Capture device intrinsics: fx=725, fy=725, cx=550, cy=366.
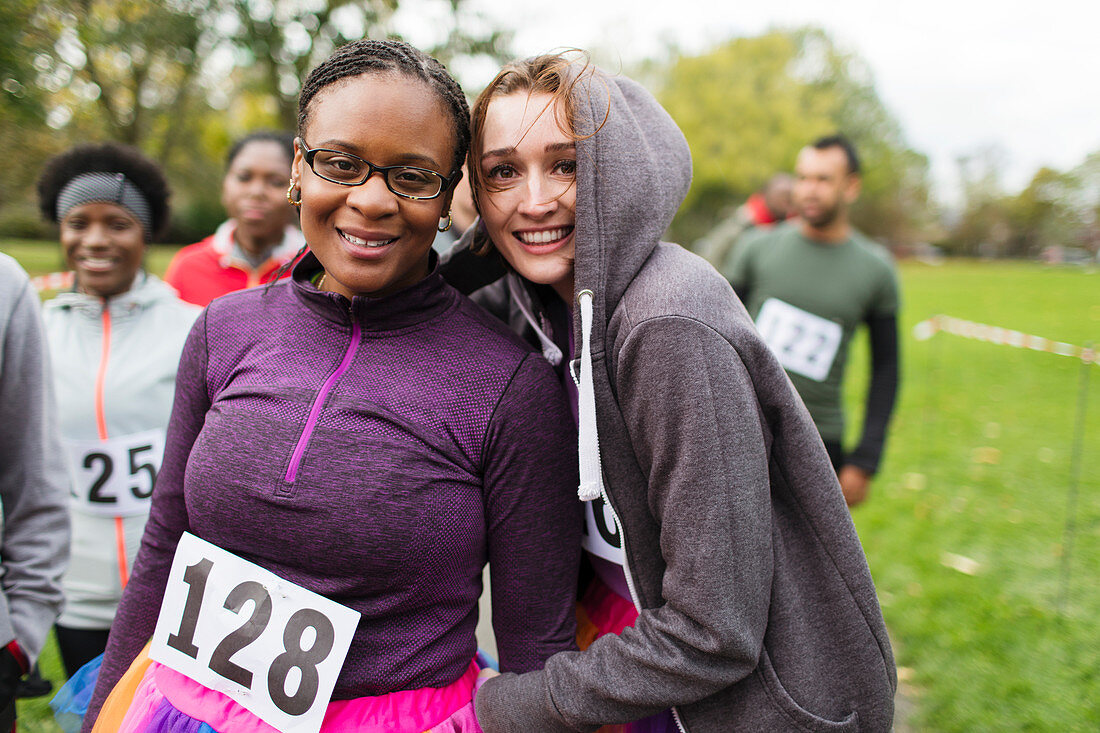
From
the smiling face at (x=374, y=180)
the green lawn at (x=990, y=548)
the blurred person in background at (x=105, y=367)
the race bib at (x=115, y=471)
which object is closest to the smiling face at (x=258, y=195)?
the blurred person in background at (x=105, y=367)

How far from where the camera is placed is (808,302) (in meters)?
3.72

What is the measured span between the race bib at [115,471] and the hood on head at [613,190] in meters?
1.81

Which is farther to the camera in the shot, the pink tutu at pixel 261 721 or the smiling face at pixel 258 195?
the smiling face at pixel 258 195

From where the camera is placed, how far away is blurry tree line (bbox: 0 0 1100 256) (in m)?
4.50

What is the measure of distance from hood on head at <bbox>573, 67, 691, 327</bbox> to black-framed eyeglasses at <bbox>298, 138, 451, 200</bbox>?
0.32m

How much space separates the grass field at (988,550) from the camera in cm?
321

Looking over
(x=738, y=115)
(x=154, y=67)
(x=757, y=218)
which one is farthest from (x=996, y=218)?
(x=154, y=67)

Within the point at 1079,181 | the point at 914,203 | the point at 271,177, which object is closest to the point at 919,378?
the point at 1079,181

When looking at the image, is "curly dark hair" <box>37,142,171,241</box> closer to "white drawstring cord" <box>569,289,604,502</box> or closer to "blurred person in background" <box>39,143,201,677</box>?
"blurred person in background" <box>39,143,201,677</box>

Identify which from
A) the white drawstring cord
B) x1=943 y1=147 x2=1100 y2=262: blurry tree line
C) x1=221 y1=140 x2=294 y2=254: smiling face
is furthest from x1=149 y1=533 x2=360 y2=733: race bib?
x1=943 y1=147 x2=1100 y2=262: blurry tree line

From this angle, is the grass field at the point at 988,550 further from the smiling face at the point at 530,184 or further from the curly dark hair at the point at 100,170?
the smiling face at the point at 530,184

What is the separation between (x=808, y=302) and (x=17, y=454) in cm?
332

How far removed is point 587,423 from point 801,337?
2.65 m

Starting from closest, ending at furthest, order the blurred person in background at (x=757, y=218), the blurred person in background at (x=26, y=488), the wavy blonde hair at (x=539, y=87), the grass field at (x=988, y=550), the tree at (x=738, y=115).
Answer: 1. the wavy blonde hair at (x=539, y=87)
2. the blurred person in background at (x=26, y=488)
3. the grass field at (x=988, y=550)
4. the blurred person in background at (x=757, y=218)
5. the tree at (x=738, y=115)
